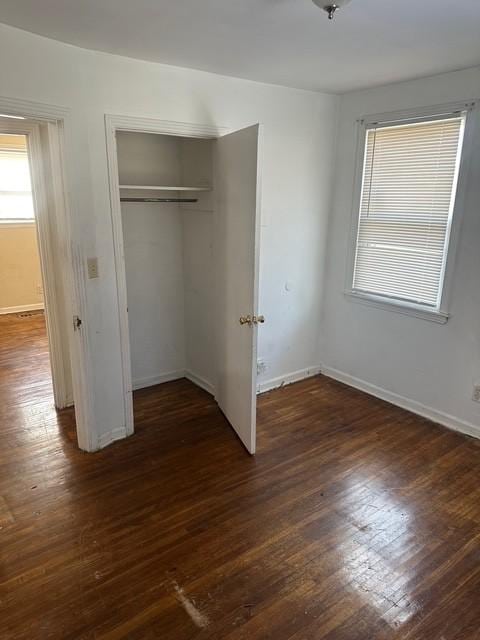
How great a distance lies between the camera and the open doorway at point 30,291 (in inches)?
118

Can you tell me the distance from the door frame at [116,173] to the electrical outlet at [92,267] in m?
0.13

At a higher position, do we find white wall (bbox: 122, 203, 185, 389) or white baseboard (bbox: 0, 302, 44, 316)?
white wall (bbox: 122, 203, 185, 389)

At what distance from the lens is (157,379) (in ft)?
13.0

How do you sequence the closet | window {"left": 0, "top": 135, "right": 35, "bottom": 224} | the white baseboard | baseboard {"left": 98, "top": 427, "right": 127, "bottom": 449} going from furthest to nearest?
1. the white baseboard
2. window {"left": 0, "top": 135, "right": 35, "bottom": 224}
3. baseboard {"left": 98, "top": 427, "right": 127, "bottom": 449}
4. the closet

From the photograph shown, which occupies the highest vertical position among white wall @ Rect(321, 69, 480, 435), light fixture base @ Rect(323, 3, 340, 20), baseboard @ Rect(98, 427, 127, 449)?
light fixture base @ Rect(323, 3, 340, 20)

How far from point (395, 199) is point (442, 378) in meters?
1.42

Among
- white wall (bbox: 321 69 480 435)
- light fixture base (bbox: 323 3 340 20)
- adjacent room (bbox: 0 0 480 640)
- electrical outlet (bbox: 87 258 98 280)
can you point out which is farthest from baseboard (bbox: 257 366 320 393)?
light fixture base (bbox: 323 3 340 20)

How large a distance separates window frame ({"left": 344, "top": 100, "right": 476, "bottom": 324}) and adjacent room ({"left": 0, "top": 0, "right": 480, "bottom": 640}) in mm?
16

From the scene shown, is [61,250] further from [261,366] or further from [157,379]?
[261,366]

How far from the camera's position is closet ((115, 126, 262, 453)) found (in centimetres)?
275

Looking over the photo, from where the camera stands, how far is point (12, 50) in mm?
2119

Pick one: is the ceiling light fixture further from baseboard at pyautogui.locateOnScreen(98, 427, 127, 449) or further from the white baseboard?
the white baseboard

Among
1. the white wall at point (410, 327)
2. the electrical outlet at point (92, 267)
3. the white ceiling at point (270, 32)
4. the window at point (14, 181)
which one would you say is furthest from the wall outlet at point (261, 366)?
the window at point (14, 181)

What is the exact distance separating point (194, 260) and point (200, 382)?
1.11 meters
